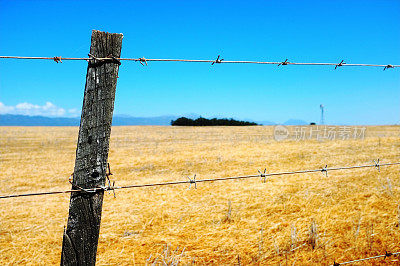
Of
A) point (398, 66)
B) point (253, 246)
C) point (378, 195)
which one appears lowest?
point (253, 246)

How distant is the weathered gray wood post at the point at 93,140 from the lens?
6.54ft

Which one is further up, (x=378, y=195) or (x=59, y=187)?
(x=378, y=195)

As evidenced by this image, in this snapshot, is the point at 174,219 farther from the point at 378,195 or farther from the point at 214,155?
the point at 214,155

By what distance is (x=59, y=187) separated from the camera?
856 cm

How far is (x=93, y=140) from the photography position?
6.67ft

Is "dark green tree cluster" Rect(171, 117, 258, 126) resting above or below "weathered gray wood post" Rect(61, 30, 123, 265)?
above

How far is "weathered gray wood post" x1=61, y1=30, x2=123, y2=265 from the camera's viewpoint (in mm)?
1993

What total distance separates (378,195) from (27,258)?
7.30 m

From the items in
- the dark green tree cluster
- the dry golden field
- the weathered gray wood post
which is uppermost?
the dark green tree cluster

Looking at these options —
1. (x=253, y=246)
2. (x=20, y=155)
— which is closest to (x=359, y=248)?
(x=253, y=246)
